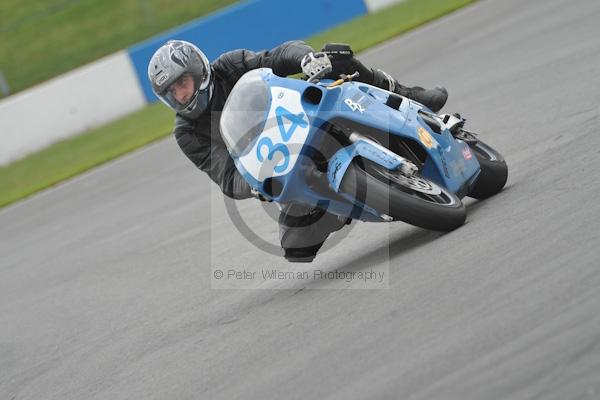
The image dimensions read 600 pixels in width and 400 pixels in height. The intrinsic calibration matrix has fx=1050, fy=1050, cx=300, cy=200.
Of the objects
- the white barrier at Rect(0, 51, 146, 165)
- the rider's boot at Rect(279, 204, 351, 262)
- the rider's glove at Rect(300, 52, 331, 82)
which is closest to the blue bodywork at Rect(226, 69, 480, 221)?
the rider's glove at Rect(300, 52, 331, 82)

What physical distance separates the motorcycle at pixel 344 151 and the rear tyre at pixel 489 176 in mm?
390

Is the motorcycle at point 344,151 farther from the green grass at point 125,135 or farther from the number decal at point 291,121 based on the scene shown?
the green grass at point 125,135

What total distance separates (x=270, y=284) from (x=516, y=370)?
344 cm

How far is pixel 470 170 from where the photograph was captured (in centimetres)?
664

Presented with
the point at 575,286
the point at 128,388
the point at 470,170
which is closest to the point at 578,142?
the point at 470,170

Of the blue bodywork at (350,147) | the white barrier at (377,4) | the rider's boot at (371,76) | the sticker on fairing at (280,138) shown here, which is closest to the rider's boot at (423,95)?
the rider's boot at (371,76)

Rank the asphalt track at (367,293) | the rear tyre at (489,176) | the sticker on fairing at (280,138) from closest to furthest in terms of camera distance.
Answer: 1. the asphalt track at (367,293)
2. the sticker on fairing at (280,138)
3. the rear tyre at (489,176)

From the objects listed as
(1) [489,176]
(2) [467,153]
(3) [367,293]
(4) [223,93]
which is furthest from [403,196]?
(4) [223,93]

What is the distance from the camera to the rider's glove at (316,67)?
6.27 metres

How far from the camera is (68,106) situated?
65.2 ft

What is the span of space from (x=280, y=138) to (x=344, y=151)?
0.37 metres

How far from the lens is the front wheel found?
5867 mm

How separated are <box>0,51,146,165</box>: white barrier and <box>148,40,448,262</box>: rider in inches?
513

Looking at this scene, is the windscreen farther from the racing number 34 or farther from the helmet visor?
the helmet visor
